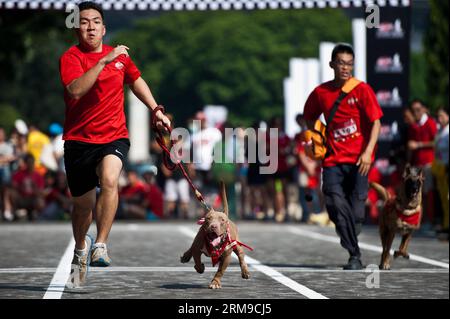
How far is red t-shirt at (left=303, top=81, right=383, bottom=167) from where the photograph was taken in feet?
38.4

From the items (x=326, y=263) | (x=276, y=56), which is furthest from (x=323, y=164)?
(x=276, y=56)

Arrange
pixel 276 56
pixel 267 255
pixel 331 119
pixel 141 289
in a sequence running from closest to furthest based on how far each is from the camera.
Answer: pixel 141 289
pixel 331 119
pixel 267 255
pixel 276 56

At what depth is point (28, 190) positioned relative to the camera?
25047 mm

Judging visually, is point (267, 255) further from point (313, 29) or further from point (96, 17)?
point (313, 29)

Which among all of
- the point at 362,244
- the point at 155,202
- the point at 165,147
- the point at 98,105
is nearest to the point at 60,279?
the point at 165,147

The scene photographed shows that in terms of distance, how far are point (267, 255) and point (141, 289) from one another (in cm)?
473

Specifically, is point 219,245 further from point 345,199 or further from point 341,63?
point 345,199

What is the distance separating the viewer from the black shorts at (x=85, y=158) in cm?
965

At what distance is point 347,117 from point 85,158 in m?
3.07

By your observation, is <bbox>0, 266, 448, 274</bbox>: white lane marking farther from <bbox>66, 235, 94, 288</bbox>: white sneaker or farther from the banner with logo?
the banner with logo

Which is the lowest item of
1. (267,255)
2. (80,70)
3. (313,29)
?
(267,255)

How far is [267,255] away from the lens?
14.7m

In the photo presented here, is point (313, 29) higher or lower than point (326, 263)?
higher
